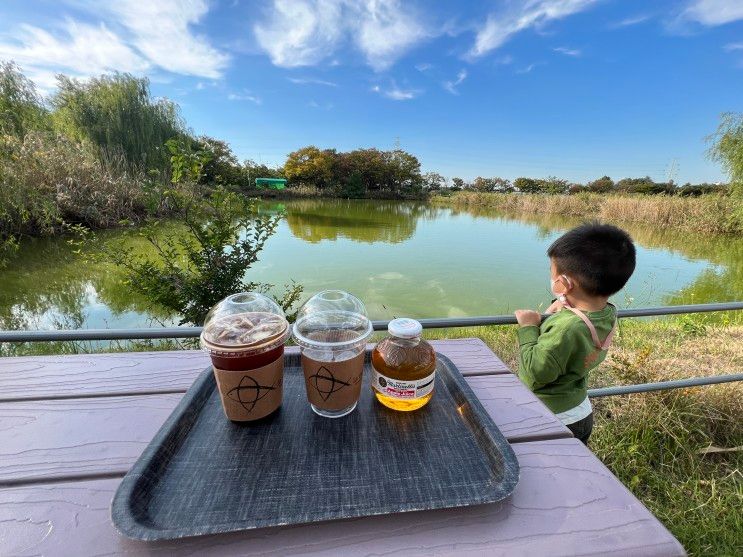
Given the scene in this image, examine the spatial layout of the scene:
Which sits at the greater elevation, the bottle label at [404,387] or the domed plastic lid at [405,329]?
the domed plastic lid at [405,329]

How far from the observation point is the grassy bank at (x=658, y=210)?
10992mm

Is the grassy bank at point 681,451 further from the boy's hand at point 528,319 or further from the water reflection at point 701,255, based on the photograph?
the water reflection at point 701,255

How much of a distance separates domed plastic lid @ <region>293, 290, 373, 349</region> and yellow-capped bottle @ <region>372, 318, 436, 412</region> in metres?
0.05

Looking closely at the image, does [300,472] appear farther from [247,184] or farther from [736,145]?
[247,184]

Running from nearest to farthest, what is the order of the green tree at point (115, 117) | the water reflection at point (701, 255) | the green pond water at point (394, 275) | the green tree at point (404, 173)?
the green pond water at point (394, 275), the water reflection at point (701, 255), the green tree at point (115, 117), the green tree at point (404, 173)

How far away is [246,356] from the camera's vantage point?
57 centimetres

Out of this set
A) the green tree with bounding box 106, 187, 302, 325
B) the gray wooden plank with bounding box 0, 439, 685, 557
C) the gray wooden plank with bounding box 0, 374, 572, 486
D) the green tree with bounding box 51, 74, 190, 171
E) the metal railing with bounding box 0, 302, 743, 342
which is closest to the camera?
the gray wooden plank with bounding box 0, 439, 685, 557

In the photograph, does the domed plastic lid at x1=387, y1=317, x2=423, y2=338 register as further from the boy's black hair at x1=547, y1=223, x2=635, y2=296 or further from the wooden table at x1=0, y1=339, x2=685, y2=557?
the boy's black hair at x1=547, y1=223, x2=635, y2=296

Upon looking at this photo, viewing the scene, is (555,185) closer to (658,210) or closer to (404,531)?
(658,210)

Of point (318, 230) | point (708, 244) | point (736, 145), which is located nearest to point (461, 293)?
point (318, 230)

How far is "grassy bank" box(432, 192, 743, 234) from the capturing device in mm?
10992

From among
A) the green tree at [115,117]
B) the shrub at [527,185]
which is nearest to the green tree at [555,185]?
the shrub at [527,185]

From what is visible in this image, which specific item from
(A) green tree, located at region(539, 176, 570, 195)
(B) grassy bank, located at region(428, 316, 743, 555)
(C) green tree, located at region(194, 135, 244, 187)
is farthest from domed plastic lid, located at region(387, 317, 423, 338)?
(A) green tree, located at region(539, 176, 570, 195)

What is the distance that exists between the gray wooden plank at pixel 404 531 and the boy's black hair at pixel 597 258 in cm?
72
